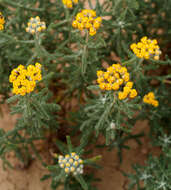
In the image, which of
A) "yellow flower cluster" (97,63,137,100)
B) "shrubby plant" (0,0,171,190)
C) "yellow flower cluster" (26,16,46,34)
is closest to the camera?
"yellow flower cluster" (97,63,137,100)

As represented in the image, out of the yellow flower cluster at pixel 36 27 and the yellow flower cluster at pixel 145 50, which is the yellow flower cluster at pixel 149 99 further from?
the yellow flower cluster at pixel 36 27

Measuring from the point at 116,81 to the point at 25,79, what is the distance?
3.01 ft

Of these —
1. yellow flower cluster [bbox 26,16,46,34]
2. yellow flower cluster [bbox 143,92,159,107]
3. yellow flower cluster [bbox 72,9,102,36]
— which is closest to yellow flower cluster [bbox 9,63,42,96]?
yellow flower cluster [bbox 26,16,46,34]

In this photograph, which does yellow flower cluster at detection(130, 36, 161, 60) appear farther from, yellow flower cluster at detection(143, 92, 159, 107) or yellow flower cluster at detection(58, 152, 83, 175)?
yellow flower cluster at detection(58, 152, 83, 175)

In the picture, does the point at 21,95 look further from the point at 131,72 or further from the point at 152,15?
the point at 152,15

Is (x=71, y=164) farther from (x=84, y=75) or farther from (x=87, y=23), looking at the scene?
(x=87, y=23)

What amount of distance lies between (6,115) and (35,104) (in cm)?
259

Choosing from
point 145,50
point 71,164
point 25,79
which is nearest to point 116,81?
point 145,50

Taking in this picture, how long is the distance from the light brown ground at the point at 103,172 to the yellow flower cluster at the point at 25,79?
98.9 inches

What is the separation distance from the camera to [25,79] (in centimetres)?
262

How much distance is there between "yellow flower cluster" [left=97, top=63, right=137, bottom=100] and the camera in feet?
8.82

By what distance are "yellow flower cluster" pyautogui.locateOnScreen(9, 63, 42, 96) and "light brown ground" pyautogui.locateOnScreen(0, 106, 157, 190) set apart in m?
2.51

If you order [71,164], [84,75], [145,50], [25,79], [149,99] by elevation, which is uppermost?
[145,50]

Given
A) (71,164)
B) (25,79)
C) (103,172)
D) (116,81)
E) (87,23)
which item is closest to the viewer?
(25,79)
